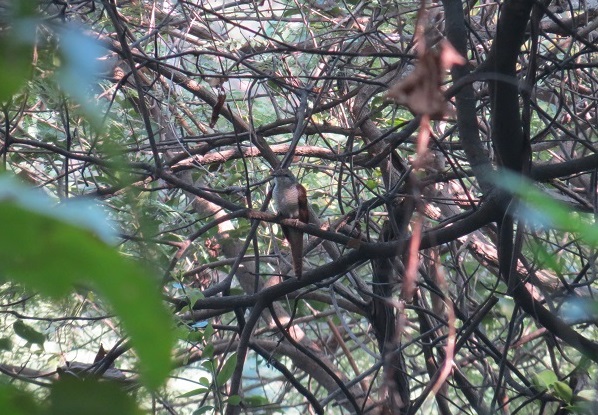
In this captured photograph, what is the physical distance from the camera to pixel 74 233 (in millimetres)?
330

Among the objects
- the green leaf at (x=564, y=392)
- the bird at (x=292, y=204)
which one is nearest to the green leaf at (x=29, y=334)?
the bird at (x=292, y=204)

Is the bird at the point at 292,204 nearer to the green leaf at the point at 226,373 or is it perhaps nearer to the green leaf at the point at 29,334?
the green leaf at the point at 226,373

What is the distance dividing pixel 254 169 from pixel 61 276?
145 inches

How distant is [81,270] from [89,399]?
0.09 m

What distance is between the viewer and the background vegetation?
1.25 feet

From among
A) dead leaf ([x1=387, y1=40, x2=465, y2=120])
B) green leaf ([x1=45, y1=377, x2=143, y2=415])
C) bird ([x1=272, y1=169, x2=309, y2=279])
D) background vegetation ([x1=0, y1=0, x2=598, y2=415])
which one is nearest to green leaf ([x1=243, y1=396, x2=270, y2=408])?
background vegetation ([x1=0, y1=0, x2=598, y2=415])

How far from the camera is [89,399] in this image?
1.22 feet

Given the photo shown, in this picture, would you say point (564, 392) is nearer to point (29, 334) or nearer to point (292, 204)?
point (292, 204)

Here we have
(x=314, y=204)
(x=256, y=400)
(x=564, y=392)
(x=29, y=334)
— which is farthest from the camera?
(x=314, y=204)

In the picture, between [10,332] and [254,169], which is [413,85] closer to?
[254,169]

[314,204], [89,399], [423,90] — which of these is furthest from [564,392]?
[314,204]

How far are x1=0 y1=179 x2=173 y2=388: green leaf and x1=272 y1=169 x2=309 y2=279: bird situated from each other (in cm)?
286

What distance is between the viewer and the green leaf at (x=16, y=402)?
13.9 inches

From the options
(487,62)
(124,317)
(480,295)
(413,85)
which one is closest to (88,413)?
(124,317)
